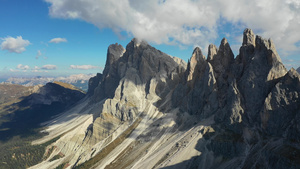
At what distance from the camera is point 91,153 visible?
174 metres

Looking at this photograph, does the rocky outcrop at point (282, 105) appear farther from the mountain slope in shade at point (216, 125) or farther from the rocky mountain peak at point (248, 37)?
the rocky mountain peak at point (248, 37)

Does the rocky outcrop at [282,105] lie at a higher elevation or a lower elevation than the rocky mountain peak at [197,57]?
lower

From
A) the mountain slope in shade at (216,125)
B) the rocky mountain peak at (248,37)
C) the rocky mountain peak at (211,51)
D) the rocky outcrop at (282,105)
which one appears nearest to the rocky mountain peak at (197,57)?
the mountain slope in shade at (216,125)

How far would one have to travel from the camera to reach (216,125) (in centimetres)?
12362

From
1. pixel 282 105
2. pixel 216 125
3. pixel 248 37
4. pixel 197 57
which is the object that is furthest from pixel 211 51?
pixel 282 105

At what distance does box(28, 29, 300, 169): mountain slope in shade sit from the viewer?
294ft

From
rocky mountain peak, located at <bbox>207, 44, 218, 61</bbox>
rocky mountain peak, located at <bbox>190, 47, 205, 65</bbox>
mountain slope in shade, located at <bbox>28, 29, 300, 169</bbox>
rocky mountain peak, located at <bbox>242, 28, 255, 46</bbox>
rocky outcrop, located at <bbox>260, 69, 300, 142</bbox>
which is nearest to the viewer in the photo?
rocky outcrop, located at <bbox>260, 69, 300, 142</bbox>

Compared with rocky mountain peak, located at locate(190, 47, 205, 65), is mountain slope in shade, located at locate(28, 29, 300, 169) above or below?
below

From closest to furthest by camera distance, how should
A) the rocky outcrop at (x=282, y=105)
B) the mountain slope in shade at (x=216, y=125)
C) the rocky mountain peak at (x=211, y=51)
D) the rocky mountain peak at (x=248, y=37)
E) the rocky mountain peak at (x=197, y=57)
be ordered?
the rocky outcrop at (x=282, y=105)
the mountain slope in shade at (x=216, y=125)
the rocky mountain peak at (x=248, y=37)
the rocky mountain peak at (x=211, y=51)
the rocky mountain peak at (x=197, y=57)

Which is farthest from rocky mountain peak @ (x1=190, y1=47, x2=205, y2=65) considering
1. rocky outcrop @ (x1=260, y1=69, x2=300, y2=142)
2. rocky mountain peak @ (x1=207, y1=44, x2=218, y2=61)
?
rocky outcrop @ (x1=260, y1=69, x2=300, y2=142)

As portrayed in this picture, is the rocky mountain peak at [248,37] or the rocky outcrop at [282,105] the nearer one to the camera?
the rocky outcrop at [282,105]

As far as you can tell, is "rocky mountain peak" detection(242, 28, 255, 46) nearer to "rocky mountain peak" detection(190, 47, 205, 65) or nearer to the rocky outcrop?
the rocky outcrop

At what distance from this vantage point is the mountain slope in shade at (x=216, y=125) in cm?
8975

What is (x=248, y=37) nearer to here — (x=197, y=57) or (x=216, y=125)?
(x=197, y=57)
